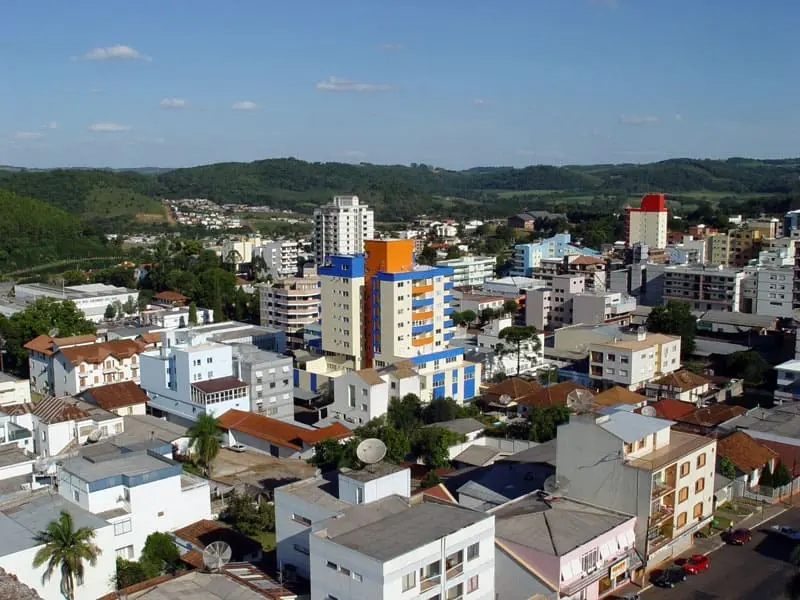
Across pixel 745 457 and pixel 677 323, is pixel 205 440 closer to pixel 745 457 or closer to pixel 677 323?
pixel 745 457

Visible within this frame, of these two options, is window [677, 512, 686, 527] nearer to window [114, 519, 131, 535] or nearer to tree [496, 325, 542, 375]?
window [114, 519, 131, 535]

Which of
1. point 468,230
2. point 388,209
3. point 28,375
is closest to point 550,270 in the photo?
point 28,375

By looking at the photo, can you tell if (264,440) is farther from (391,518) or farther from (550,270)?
(550,270)

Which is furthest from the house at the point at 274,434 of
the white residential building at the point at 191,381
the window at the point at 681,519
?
the window at the point at 681,519

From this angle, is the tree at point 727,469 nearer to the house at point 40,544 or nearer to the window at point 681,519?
the window at point 681,519

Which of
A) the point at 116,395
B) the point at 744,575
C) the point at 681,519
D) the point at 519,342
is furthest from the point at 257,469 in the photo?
the point at 519,342

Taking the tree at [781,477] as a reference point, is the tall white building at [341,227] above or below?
above

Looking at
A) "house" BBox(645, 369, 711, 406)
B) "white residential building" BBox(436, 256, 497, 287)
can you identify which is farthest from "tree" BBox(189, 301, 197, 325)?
"house" BBox(645, 369, 711, 406)
